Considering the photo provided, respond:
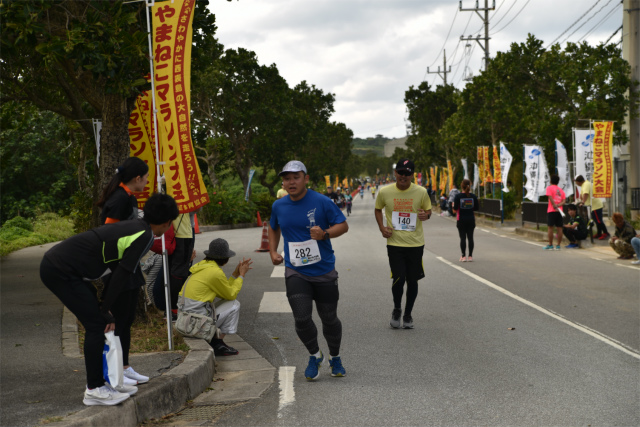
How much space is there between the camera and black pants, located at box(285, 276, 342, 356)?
6004 millimetres

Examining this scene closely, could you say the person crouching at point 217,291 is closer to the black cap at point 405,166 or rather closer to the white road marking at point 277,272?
the black cap at point 405,166

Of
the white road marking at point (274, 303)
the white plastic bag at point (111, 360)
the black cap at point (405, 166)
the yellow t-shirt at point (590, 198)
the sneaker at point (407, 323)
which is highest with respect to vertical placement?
the black cap at point (405, 166)

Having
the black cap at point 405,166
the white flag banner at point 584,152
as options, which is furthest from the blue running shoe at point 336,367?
the white flag banner at point 584,152

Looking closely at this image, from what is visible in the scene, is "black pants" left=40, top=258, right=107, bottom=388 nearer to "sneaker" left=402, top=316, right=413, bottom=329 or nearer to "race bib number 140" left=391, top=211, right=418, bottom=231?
"race bib number 140" left=391, top=211, right=418, bottom=231

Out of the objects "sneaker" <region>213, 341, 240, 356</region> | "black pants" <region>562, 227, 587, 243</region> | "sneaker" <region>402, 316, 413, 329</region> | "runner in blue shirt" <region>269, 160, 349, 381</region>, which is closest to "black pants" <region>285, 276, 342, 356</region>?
"runner in blue shirt" <region>269, 160, 349, 381</region>

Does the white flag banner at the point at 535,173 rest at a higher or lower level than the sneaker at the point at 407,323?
higher

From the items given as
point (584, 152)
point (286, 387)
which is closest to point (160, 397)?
point (286, 387)

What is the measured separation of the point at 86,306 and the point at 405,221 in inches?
173

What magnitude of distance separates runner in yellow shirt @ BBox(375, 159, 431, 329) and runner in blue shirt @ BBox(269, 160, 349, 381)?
214cm

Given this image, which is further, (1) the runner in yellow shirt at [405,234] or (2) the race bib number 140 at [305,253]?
(1) the runner in yellow shirt at [405,234]

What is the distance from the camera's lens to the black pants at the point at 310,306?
19.7 ft

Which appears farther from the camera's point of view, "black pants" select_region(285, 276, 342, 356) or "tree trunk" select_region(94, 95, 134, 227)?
"tree trunk" select_region(94, 95, 134, 227)

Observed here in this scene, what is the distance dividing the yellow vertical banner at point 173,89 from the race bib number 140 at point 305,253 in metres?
1.87

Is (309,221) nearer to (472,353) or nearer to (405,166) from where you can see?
(472,353)
